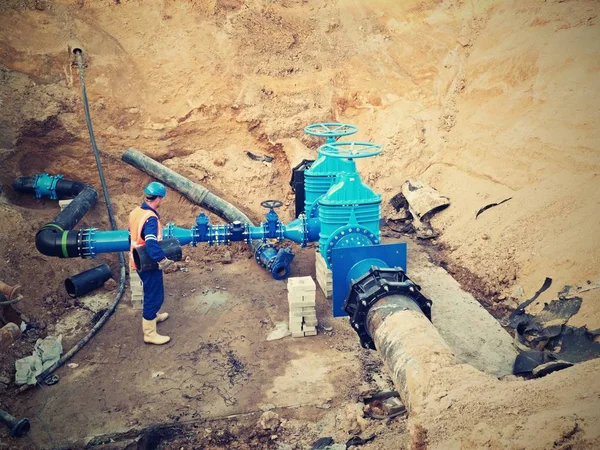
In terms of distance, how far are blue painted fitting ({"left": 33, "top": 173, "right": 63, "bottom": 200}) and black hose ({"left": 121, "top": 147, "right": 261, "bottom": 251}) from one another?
4.18 ft

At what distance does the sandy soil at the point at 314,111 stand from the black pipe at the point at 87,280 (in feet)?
0.66

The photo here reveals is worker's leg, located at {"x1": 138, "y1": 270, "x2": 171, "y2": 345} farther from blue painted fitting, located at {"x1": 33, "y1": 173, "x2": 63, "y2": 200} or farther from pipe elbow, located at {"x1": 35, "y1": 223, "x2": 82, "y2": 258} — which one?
blue painted fitting, located at {"x1": 33, "y1": 173, "x2": 63, "y2": 200}

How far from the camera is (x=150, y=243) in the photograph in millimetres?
5402

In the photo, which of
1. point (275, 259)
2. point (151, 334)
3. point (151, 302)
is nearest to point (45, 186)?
point (151, 302)

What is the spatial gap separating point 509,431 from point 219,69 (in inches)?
347

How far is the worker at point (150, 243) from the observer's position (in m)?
5.42

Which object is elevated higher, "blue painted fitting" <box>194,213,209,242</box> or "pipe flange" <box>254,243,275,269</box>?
"blue painted fitting" <box>194,213,209,242</box>

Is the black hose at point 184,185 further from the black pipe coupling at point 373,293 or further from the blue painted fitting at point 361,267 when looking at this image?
the black pipe coupling at point 373,293

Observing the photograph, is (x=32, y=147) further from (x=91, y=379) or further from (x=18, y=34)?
(x=91, y=379)

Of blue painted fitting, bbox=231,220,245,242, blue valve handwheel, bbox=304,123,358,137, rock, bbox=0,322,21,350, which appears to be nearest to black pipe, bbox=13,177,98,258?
rock, bbox=0,322,21,350

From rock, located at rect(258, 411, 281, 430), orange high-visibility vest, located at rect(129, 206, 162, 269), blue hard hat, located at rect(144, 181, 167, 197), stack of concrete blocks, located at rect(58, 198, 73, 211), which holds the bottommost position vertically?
rock, located at rect(258, 411, 281, 430)

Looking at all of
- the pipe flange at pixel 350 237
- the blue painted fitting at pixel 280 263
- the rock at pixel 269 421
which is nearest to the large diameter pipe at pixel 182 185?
the blue painted fitting at pixel 280 263

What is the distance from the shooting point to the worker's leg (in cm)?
574

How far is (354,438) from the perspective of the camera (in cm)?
430
